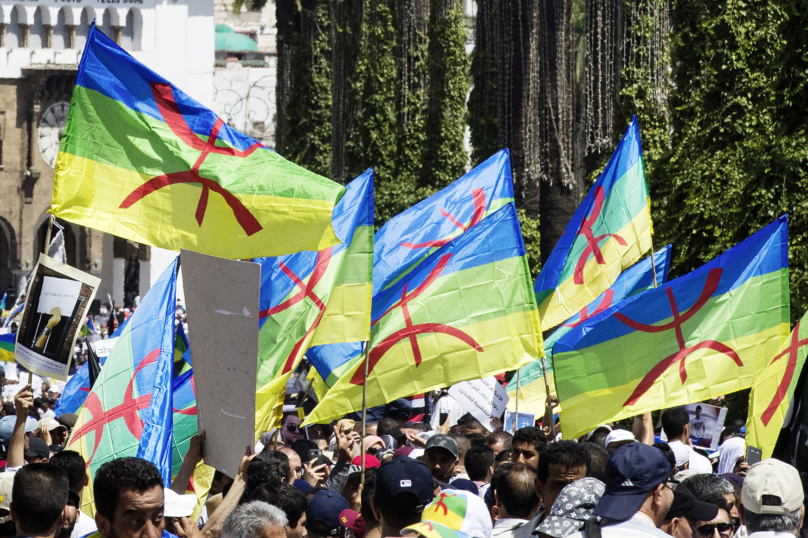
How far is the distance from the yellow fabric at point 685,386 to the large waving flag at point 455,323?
635 millimetres

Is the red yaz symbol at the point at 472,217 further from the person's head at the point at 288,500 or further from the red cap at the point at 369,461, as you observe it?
the person's head at the point at 288,500

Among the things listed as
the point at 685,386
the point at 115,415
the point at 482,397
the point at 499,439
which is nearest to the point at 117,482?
the point at 115,415

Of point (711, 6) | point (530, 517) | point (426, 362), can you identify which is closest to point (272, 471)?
point (530, 517)

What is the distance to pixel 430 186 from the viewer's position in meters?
24.5

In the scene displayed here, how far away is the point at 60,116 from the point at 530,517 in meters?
48.6

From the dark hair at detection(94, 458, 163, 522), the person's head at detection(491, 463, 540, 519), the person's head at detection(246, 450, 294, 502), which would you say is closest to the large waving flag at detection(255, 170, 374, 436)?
the person's head at detection(246, 450, 294, 502)

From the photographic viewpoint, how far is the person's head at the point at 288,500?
504 cm

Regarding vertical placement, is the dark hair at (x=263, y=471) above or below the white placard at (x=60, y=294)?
below

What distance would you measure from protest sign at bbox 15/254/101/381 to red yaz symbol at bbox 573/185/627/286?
399cm

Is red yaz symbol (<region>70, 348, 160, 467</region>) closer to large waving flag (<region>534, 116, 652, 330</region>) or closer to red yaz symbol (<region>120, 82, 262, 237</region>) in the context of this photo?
red yaz symbol (<region>120, 82, 262, 237</region>)

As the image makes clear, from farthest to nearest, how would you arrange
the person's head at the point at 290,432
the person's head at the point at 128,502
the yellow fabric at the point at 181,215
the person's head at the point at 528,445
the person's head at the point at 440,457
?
the person's head at the point at 290,432 → the yellow fabric at the point at 181,215 → the person's head at the point at 440,457 → the person's head at the point at 528,445 → the person's head at the point at 128,502

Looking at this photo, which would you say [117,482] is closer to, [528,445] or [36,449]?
[528,445]

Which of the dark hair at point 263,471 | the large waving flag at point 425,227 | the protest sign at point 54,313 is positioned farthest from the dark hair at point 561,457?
the large waving flag at point 425,227

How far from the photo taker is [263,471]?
542cm
